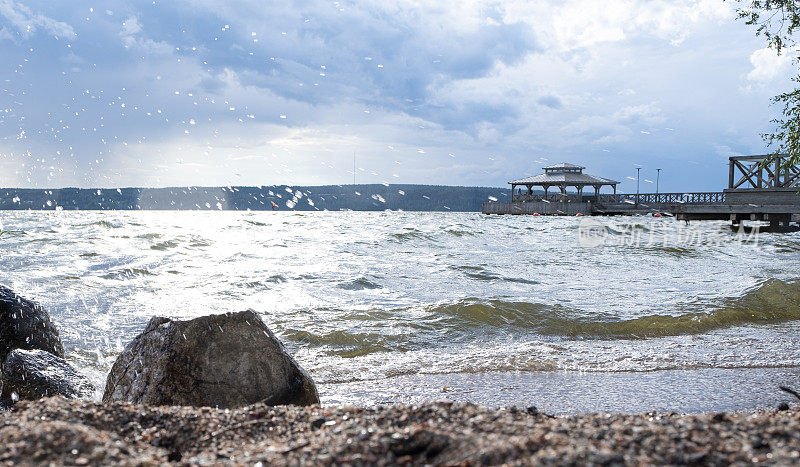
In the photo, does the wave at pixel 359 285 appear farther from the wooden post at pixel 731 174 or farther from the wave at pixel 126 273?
the wooden post at pixel 731 174

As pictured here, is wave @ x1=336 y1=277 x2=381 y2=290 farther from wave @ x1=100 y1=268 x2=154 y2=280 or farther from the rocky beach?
the rocky beach

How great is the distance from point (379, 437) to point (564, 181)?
2794 inches

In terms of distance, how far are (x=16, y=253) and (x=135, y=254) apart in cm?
377

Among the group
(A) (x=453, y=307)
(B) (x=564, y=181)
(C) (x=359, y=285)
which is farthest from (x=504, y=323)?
(B) (x=564, y=181)

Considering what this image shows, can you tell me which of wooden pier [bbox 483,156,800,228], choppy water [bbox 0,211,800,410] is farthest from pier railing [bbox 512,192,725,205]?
choppy water [bbox 0,211,800,410]

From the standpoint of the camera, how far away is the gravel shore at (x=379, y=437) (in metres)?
1.95

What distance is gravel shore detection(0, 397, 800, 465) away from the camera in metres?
1.95

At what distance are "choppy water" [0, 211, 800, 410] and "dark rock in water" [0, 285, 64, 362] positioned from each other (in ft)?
2.19

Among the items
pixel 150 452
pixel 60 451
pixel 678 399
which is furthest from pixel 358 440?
pixel 678 399

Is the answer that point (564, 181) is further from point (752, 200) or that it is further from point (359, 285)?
point (359, 285)

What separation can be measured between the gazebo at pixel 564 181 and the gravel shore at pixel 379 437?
231 ft

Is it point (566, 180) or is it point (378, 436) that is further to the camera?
point (566, 180)

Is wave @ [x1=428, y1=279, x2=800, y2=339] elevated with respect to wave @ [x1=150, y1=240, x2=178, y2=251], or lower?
elevated

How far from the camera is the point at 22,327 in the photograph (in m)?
5.68
